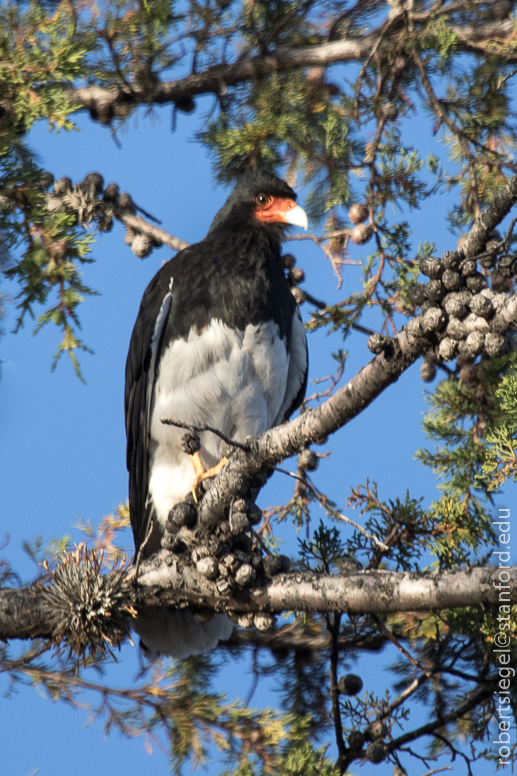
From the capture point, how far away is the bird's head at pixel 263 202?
333 centimetres

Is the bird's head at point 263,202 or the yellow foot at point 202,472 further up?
the bird's head at point 263,202

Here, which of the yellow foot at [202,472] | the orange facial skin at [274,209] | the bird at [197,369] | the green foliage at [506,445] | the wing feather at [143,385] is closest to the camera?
the green foliage at [506,445]

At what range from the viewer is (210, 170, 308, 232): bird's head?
333cm

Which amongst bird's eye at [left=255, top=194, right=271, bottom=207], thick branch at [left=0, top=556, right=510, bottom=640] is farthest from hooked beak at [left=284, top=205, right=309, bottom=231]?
thick branch at [left=0, top=556, right=510, bottom=640]

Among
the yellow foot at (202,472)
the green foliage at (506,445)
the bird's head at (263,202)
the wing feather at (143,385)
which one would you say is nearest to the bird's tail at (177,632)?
the wing feather at (143,385)

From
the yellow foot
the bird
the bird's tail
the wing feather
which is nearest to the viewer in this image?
the yellow foot

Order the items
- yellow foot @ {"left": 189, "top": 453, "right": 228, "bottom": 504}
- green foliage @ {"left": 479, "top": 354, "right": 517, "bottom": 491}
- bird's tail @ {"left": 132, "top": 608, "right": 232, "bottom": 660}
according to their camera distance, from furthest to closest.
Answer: bird's tail @ {"left": 132, "top": 608, "right": 232, "bottom": 660} → yellow foot @ {"left": 189, "top": 453, "right": 228, "bottom": 504} → green foliage @ {"left": 479, "top": 354, "right": 517, "bottom": 491}

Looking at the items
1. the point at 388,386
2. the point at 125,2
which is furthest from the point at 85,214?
the point at 388,386

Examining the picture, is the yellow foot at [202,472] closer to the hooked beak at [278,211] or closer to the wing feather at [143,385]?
the wing feather at [143,385]

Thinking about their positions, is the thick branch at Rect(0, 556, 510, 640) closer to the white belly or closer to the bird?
the bird

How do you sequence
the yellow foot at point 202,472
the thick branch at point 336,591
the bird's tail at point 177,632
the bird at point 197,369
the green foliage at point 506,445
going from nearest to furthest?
the thick branch at point 336,591 → the green foliage at point 506,445 → the yellow foot at point 202,472 → the bird's tail at point 177,632 → the bird at point 197,369

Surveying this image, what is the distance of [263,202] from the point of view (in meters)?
3.38

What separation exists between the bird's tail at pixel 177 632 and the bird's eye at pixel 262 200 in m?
1.80

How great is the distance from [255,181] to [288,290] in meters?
0.59
